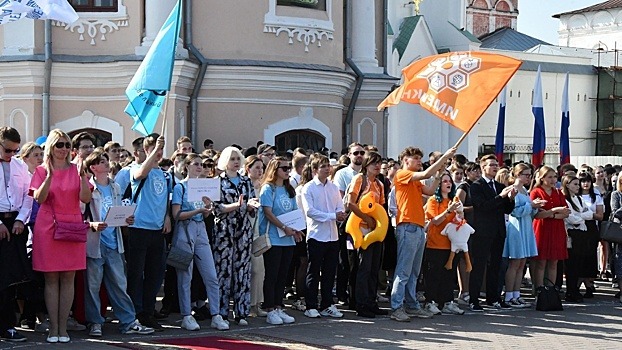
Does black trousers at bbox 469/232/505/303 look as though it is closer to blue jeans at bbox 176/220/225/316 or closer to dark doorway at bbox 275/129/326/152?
blue jeans at bbox 176/220/225/316

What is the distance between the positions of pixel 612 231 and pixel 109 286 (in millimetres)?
7121

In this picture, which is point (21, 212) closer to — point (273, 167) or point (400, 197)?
point (273, 167)

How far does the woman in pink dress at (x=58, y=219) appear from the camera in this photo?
10875 millimetres

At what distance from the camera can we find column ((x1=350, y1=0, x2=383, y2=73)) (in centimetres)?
2362

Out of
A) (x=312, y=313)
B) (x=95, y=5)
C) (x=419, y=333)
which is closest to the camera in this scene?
(x=419, y=333)

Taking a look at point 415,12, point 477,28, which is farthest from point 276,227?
point 477,28

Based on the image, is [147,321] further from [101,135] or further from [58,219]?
[101,135]

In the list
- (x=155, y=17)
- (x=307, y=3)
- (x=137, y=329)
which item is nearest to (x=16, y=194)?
(x=137, y=329)

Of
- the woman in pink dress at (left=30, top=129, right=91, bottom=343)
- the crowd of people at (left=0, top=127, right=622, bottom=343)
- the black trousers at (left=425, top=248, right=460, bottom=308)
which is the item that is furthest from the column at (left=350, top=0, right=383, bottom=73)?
the woman in pink dress at (left=30, top=129, right=91, bottom=343)

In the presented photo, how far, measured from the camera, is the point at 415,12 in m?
43.7

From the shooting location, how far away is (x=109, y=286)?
11.7m

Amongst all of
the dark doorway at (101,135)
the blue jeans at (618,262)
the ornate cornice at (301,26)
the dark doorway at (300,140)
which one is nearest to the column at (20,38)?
the dark doorway at (101,135)

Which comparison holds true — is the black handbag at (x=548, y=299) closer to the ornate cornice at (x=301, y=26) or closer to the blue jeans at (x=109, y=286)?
the blue jeans at (x=109, y=286)

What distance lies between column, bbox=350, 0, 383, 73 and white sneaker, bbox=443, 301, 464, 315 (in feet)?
34.1
